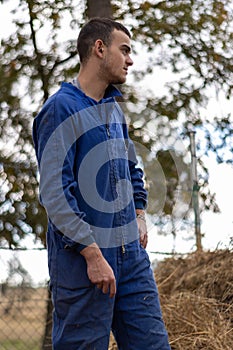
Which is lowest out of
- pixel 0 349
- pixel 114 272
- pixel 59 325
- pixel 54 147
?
pixel 0 349

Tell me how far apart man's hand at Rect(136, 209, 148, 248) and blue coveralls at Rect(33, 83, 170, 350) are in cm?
8

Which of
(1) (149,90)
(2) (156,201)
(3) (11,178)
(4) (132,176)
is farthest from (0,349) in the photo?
(4) (132,176)

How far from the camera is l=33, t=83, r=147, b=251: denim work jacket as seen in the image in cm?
285

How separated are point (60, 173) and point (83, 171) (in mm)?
149

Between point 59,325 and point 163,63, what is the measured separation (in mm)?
5545

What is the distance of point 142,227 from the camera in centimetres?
331

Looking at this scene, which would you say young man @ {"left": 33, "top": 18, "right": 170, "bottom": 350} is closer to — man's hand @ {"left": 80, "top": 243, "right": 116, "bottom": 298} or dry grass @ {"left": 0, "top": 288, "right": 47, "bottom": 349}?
man's hand @ {"left": 80, "top": 243, "right": 116, "bottom": 298}

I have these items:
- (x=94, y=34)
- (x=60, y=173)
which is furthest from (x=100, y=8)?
(x=60, y=173)

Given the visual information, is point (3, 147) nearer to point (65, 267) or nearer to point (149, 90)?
point (149, 90)

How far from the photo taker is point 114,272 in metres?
2.96

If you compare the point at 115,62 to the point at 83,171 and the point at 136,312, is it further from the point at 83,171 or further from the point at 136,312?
the point at 136,312

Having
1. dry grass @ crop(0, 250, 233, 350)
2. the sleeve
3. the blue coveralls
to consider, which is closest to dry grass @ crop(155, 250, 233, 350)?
dry grass @ crop(0, 250, 233, 350)

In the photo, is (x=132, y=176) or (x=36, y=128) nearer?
(x=36, y=128)

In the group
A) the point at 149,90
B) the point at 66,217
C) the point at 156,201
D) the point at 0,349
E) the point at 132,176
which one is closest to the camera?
the point at 66,217
